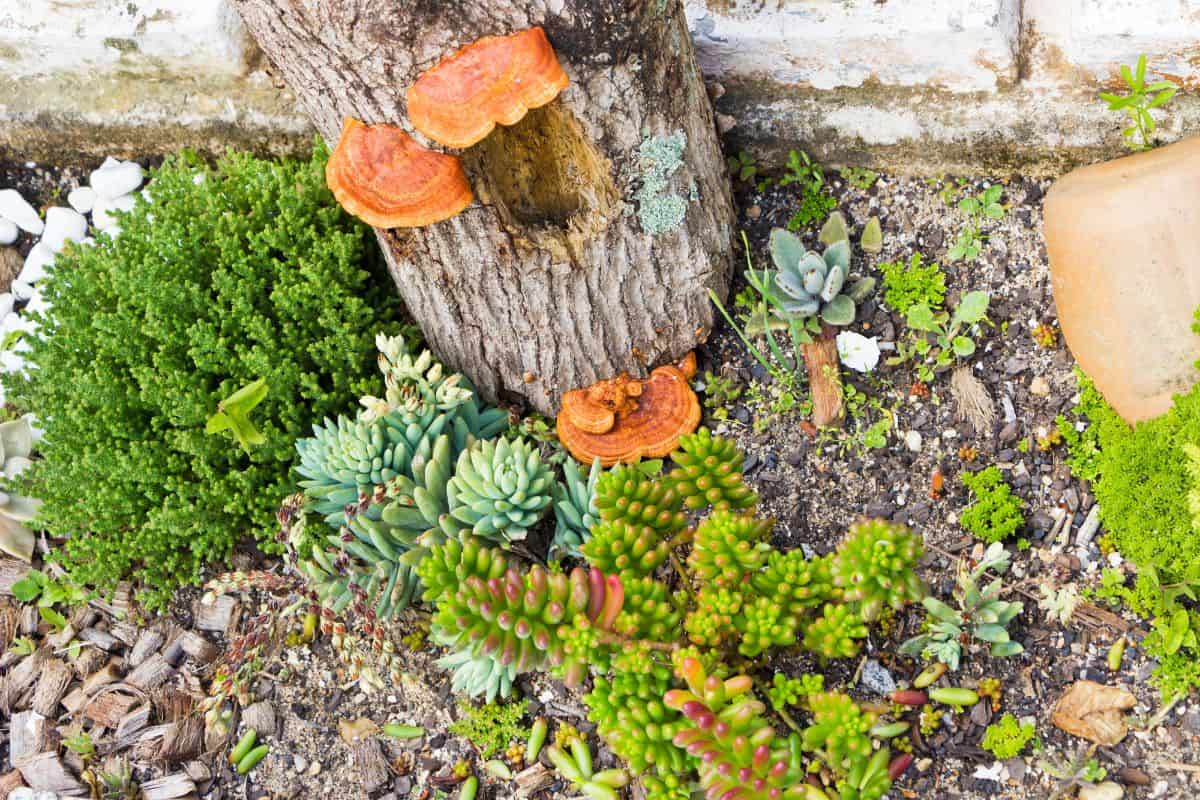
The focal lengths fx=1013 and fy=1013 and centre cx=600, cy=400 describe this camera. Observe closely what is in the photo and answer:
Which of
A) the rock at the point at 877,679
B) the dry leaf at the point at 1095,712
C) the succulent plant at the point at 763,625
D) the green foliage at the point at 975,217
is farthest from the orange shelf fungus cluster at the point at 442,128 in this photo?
the dry leaf at the point at 1095,712

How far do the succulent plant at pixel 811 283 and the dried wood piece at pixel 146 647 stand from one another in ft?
7.84

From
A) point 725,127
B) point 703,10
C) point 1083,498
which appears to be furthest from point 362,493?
point 1083,498

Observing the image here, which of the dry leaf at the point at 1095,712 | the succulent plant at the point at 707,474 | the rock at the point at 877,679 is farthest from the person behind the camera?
the rock at the point at 877,679

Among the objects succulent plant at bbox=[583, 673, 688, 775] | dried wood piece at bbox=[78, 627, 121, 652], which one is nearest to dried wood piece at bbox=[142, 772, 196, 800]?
dried wood piece at bbox=[78, 627, 121, 652]

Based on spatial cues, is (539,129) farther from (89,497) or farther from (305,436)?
(89,497)

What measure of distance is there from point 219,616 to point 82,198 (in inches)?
78.2

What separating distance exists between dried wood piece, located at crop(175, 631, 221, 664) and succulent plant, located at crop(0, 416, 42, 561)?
0.75 metres

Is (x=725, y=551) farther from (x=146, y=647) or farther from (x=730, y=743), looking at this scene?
(x=146, y=647)

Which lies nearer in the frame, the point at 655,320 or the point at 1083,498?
the point at 1083,498

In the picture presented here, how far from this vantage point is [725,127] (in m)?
3.42

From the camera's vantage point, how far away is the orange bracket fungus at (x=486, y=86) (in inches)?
91.4

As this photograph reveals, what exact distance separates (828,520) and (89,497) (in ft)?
7.60

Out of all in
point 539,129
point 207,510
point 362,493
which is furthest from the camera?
point 207,510

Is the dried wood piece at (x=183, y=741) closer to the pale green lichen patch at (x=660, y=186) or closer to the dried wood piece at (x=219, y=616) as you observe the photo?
the dried wood piece at (x=219, y=616)
